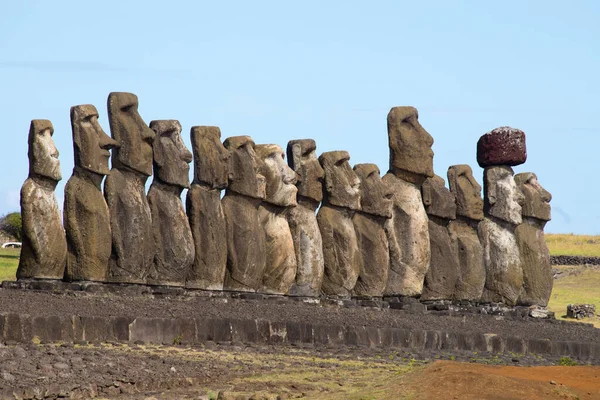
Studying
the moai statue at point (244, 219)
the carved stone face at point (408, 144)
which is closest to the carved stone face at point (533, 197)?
the carved stone face at point (408, 144)

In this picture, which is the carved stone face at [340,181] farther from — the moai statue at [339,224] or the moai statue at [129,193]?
the moai statue at [129,193]

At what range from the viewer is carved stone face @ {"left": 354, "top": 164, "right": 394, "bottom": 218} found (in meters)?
19.6

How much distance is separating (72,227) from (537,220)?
974 cm

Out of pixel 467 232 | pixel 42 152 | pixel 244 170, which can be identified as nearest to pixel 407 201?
pixel 467 232

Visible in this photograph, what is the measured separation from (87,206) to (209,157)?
224cm

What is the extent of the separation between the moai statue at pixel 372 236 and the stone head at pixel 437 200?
43.1 inches

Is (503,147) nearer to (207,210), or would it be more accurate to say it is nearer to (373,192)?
(373,192)

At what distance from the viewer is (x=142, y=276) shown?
1622 cm

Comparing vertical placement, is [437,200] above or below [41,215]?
above

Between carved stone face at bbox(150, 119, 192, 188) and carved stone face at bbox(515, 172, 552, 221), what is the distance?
298 inches

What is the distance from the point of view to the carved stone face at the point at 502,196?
21688 mm

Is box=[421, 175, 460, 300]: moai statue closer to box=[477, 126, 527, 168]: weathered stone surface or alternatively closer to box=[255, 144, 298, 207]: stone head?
box=[477, 126, 527, 168]: weathered stone surface

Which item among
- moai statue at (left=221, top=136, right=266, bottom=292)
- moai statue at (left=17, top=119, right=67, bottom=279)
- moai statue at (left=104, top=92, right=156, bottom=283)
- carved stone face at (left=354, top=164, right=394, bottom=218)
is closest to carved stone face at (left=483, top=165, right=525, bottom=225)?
carved stone face at (left=354, top=164, right=394, bottom=218)

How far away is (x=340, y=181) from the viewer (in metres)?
19.3
